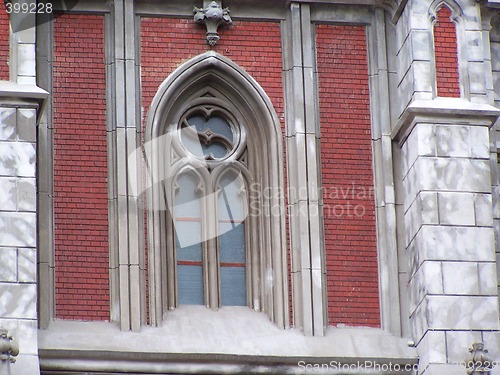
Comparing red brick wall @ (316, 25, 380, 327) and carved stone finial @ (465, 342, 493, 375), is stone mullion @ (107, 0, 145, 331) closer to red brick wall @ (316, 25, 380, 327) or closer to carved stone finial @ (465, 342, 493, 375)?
red brick wall @ (316, 25, 380, 327)

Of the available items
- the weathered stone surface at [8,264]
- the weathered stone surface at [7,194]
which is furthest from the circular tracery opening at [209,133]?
the weathered stone surface at [8,264]

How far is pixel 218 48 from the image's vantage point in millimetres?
25062

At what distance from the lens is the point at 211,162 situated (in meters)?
24.8

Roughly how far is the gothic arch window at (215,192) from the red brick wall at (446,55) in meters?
2.03

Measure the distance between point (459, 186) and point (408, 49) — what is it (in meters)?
1.86

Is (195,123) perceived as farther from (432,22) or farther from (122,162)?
(432,22)

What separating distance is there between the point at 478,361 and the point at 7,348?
203 inches

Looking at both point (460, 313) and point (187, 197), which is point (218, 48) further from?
point (460, 313)

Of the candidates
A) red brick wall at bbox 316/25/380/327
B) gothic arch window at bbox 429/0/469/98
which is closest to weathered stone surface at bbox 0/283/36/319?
red brick wall at bbox 316/25/380/327

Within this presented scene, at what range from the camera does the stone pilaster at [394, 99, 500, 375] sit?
23312 mm

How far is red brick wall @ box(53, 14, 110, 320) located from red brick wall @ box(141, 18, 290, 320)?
59cm

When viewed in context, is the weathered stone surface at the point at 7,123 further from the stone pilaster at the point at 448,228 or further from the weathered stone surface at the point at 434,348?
the weathered stone surface at the point at 434,348

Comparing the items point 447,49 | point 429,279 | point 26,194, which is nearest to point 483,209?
point 429,279

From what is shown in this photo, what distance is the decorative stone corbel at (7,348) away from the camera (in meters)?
21.8
